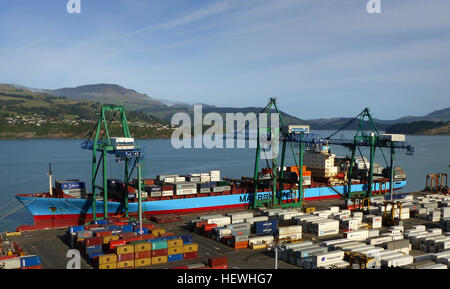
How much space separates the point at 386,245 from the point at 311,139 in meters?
22.4

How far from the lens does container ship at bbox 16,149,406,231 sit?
43.6 meters

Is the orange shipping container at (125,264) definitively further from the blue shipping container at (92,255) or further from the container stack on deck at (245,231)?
the container stack on deck at (245,231)

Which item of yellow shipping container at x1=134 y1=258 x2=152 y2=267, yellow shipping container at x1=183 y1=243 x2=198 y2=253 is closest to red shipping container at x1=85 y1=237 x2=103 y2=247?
yellow shipping container at x1=134 y1=258 x2=152 y2=267

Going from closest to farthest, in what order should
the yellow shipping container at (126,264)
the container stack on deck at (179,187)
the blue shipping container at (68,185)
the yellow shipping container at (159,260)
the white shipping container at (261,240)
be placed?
the yellow shipping container at (126,264), the yellow shipping container at (159,260), the white shipping container at (261,240), the blue shipping container at (68,185), the container stack on deck at (179,187)

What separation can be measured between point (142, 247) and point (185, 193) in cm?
2093

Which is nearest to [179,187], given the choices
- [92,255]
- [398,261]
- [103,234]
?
[103,234]

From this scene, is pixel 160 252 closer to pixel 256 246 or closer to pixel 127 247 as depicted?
pixel 127 247

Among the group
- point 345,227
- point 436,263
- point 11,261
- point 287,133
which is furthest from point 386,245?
point 11,261

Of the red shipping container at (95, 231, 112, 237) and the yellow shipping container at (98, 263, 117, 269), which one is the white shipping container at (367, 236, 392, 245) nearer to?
the yellow shipping container at (98, 263, 117, 269)

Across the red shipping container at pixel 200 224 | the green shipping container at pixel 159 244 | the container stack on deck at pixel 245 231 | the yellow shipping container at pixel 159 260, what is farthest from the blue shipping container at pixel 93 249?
the red shipping container at pixel 200 224

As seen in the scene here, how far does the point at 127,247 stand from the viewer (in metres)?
30.3

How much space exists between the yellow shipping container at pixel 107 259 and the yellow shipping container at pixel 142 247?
1707mm

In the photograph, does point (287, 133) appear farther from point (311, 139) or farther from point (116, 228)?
point (116, 228)

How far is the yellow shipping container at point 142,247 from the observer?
101 feet
